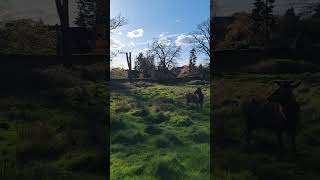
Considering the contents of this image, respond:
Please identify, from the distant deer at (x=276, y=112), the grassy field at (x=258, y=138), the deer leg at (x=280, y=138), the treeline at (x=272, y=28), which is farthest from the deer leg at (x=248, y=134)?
the treeline at (x=272, y=28)

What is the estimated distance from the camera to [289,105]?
8.08 metres

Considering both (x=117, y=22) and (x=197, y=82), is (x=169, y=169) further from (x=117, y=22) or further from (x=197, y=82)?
(x=117, y=22)

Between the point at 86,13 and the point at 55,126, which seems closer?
the point at 55,126

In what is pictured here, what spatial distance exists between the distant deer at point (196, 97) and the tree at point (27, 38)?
3.19m

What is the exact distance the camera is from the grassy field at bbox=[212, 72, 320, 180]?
26.0 feet

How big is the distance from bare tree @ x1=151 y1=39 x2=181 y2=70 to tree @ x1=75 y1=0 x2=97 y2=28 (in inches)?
62.3

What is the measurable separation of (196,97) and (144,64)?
4.78ft

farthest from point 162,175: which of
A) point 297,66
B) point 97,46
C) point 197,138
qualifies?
point 297,66

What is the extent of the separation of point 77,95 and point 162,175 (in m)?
2.61

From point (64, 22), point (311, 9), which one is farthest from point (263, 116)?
point (64, 22)

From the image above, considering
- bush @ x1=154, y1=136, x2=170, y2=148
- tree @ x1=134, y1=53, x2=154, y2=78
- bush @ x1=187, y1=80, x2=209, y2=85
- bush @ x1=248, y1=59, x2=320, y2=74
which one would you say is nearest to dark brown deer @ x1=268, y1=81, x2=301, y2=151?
bush @ x1=248, y1=59, x2=320, y2=74

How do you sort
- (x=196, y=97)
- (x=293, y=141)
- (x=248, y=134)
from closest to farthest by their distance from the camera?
(x=293, y=141) → (x=248, y=134) → (x=196, y=97)

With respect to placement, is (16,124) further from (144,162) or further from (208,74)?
(208,74)

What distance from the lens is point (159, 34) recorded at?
30.0ft
